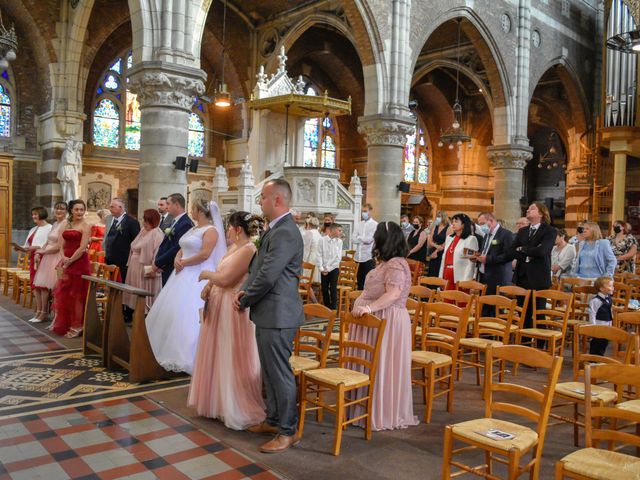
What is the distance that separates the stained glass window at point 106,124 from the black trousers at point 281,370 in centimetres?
1492

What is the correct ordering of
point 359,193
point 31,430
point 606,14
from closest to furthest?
1. point 31,430
2. point 359,193
3. point 606,14

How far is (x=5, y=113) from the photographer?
50.9ft

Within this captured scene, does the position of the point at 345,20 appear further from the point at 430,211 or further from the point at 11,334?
the point at 11,334

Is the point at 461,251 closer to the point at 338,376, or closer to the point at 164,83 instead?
the point at 338,376

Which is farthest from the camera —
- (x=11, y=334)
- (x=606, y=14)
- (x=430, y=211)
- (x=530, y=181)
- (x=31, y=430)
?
(x=530, y=181)

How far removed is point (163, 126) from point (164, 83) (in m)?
0.73

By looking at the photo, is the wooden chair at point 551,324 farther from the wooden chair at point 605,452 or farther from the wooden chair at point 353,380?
the wooden chair at point 605,452

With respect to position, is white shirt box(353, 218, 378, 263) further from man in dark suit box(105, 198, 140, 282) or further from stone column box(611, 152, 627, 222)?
stone column box(611, 152, 627, 222)

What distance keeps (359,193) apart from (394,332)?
10.2 m

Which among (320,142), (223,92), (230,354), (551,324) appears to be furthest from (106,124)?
(551,324)

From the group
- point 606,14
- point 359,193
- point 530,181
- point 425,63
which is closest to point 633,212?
point 606,14

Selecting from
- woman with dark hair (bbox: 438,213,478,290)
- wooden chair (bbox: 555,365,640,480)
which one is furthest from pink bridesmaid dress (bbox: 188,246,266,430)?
woman with dark hair (bbox: 438,213,478,290)

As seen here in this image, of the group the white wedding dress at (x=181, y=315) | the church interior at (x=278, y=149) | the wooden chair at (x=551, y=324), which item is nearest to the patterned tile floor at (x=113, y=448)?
the church interior at (x=278, y=149)

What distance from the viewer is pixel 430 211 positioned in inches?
938
